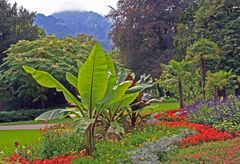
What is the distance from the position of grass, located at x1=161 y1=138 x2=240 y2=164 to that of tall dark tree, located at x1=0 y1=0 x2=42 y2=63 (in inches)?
940

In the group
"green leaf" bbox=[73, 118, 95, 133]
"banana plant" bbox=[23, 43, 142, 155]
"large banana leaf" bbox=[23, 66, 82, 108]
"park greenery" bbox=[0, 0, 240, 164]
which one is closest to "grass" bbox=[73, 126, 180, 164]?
"park greenery" bbox=[0, 0, 240, 164]

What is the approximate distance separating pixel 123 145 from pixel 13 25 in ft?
80.5

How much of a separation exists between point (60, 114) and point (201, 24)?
21.9m

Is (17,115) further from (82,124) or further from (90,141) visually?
(82,124)

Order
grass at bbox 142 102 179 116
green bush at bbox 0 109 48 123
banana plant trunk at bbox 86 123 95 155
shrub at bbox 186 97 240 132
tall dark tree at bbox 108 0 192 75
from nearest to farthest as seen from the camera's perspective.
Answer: banana plant trunk at bbox 86 123 95 155 → shrub at bbox 186 97 240 132 → grass at bbox 142 102 179 116 → green bush at bbox 0 109 48 123 → tall dark tree at bbox 108 0 192 75

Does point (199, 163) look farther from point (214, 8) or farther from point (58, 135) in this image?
point (214, 8)

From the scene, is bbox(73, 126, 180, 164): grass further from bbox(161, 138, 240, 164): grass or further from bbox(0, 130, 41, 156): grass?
bbox(0, 130, 41, 156): grass

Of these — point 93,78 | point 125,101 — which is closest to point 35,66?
point 125,101

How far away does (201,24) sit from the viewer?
93.1ft

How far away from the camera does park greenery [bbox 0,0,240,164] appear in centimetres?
750

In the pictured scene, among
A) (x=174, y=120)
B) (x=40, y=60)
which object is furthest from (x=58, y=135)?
(x=40, y=60)

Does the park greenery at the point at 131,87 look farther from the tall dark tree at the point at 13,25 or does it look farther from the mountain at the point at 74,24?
the mountain at the point at 74,24

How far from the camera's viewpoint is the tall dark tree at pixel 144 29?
3275 centimetres

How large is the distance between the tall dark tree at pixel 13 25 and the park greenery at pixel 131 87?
0.08 m
